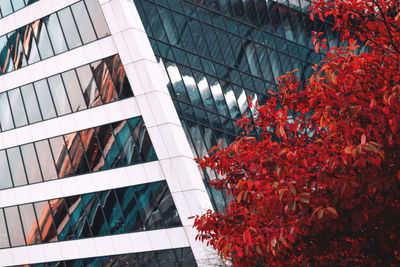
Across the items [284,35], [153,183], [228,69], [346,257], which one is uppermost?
[284,35]

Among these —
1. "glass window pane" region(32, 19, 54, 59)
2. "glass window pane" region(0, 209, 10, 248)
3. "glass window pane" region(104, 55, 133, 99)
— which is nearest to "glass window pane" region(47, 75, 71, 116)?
"glass window pane" region(32, 19, 54, 59)

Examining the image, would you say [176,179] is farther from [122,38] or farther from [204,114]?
[122,38]

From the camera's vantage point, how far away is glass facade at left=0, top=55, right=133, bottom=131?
27.9 metres

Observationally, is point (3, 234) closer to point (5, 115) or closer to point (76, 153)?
point (5, 115)

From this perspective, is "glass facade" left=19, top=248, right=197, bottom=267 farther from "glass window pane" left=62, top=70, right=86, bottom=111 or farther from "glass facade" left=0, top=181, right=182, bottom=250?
"glass window pane" left=62, top=70, right=86, bottom=111

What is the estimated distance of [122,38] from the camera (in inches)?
1075

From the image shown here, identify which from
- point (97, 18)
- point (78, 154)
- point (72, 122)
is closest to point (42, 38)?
point (97, 18)

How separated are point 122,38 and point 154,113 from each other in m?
4.37

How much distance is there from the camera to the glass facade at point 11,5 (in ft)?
103

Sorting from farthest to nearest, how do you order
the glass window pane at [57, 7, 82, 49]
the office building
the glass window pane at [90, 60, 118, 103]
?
1. the glass window pane at [57, 7, 82, 49]
2. the glass window pane at [90, 60, 118, 103]
3. the office building

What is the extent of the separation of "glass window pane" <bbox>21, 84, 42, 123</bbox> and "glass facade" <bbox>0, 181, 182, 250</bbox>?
17.0ft

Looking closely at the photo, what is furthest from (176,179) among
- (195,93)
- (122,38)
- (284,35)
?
(284,35)

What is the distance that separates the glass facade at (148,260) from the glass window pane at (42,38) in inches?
485

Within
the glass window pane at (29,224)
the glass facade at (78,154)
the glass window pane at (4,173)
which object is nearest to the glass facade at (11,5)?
the glass facade at (78,154)
